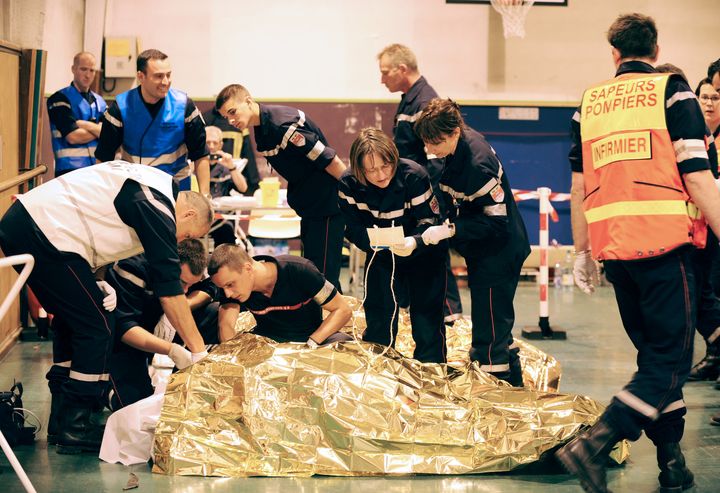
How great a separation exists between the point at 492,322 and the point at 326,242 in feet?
3.85

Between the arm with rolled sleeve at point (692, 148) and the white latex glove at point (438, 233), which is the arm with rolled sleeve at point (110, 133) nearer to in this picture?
the white latex glove at point (438, 233)

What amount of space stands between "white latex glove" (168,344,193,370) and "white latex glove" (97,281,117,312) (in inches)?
12.7

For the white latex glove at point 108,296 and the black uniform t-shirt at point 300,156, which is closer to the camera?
the white latex glove at point 108,296

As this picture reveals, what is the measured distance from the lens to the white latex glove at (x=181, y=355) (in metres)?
3.91

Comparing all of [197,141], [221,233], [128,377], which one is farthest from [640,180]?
[221,233]

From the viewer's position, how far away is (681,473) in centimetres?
331

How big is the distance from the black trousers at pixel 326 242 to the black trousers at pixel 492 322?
38.9 inches

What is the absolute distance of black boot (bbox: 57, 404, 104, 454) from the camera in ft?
12.1

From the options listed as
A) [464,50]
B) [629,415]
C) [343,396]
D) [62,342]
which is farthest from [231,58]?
[629,415]

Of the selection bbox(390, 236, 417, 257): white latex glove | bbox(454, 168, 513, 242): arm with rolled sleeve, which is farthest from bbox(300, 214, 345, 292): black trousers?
bbox(454, 168, 513, 242): arm with rolled sleeve

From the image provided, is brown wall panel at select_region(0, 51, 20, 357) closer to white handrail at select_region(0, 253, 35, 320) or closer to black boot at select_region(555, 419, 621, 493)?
white handrail at select_region(0, 253, 35, 320)

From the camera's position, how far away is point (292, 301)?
4.08m

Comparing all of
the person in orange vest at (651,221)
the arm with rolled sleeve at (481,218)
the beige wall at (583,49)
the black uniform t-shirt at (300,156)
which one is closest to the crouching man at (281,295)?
the arm with rolled sleeve at (481,218)

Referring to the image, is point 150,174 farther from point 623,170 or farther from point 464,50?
point 464,50
